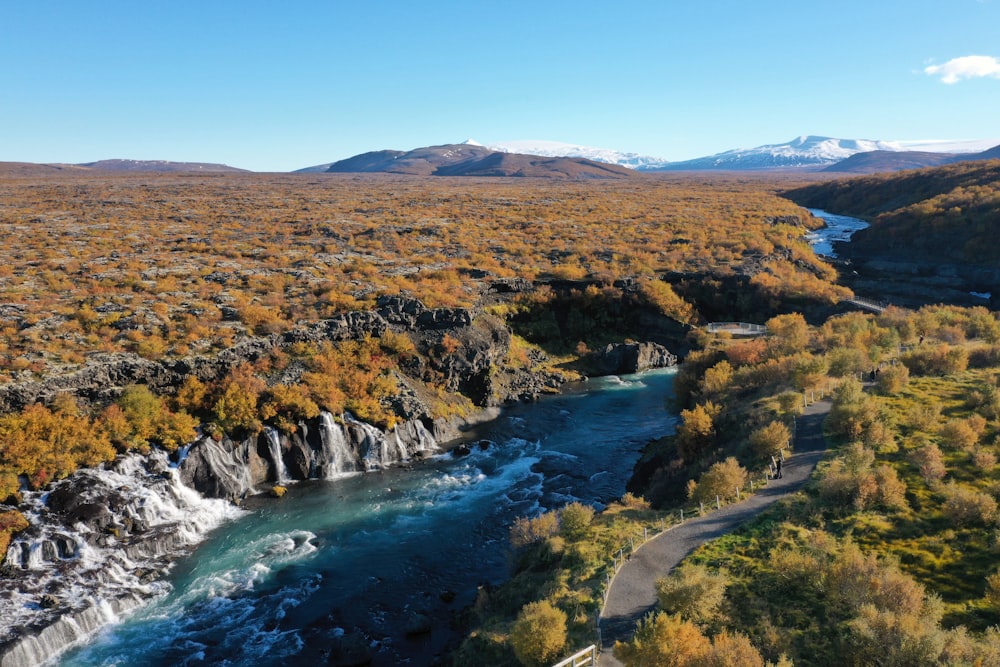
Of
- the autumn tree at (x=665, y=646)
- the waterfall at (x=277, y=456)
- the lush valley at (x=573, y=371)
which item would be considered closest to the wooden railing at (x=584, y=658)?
the autumn tree at (x=665, y=646)

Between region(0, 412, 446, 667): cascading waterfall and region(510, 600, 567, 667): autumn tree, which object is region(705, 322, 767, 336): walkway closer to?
region(0, 412, 446, 667): cascading waterfall

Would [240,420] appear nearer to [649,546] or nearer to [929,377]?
[649,546]

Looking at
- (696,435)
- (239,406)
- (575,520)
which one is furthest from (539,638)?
(239,406)

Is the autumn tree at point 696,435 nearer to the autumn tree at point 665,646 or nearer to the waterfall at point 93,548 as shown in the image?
the autumn tree at point 665,646

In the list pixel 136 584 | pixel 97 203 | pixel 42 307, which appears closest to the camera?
pixel 136 584

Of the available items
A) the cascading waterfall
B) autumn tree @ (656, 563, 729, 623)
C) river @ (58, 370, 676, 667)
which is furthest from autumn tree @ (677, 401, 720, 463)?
the cascading waterfall

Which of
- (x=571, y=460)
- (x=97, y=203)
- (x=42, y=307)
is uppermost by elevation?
(x=97, y=203)

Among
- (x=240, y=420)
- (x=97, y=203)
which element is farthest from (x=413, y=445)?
(x=97, y=203)
